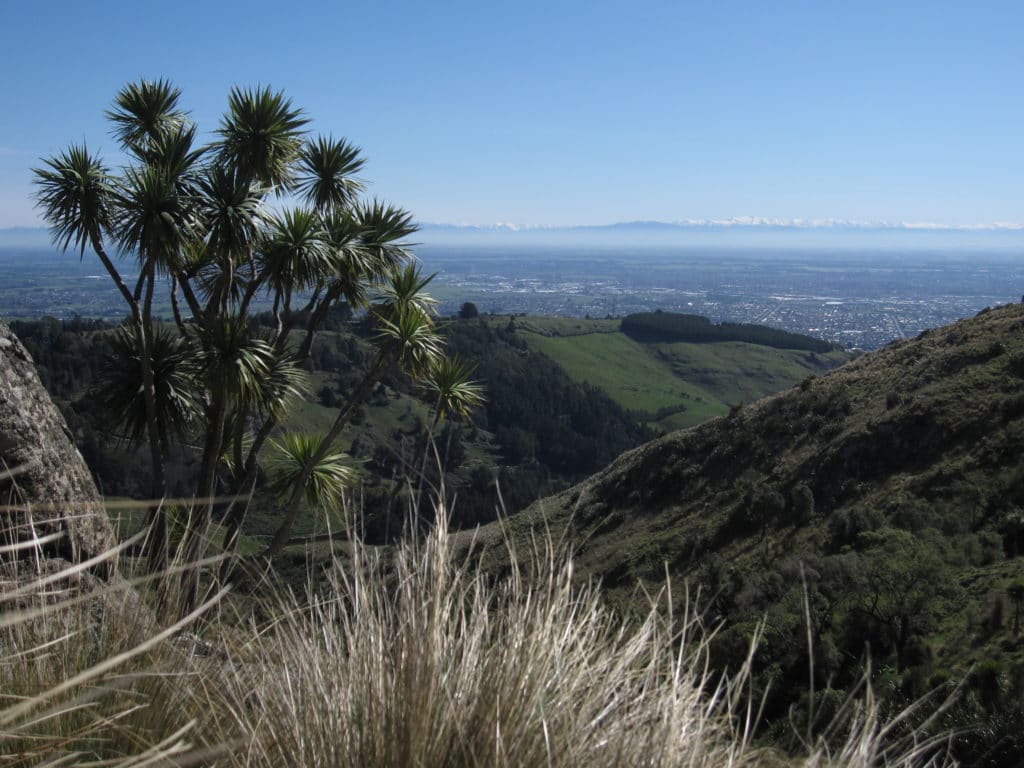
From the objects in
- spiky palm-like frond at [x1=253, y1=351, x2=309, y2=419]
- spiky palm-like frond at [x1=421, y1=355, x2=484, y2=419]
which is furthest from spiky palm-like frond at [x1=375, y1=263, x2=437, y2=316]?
spiky palm-like frond at [x1=253, y1=351, x2=309, y2=419]

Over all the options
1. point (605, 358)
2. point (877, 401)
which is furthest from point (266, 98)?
point (605, 358)

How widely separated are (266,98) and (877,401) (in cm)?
2047

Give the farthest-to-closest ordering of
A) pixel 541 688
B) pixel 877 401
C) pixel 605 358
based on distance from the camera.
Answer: pixel 605 358 < pixel 877 401 < pixel 541 688

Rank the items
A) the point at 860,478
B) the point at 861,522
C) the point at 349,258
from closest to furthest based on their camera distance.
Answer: the point at 349,258
the point at 861,522
the point at 860,478

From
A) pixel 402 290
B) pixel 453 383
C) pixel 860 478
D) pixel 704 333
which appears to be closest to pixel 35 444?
pixel 453 383

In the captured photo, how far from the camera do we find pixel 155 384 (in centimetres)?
837

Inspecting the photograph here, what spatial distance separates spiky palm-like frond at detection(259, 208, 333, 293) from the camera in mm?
8383

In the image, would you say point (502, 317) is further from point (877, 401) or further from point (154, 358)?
point (154, 358)

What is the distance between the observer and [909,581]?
11234 mm

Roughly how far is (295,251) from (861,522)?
13104 mm

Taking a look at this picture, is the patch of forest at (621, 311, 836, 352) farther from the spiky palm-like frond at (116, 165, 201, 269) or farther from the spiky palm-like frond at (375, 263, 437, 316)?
the spiky palm-like frond at (116, 165, 201, 269)

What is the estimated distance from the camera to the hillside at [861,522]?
9.08m

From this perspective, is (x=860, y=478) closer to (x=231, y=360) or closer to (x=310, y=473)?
(x=310, y=473)

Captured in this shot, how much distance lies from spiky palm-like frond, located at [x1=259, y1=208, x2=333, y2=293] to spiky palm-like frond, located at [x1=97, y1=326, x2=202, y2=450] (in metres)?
1.33
